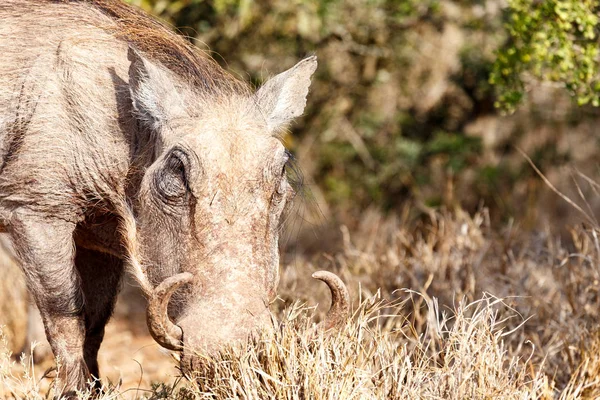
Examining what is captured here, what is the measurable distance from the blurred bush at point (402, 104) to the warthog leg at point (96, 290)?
8.98 feet

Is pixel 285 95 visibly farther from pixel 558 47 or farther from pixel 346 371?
pixel 558 47

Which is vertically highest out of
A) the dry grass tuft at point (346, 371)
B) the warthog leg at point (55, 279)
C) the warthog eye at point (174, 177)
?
the warthog eye at point (174, 177)

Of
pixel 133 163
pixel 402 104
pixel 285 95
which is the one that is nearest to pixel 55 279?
pixel 133 163

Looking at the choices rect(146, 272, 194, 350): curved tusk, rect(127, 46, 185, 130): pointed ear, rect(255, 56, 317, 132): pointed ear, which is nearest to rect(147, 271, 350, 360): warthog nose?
rect(146, 272, 194, 350): curved tusk

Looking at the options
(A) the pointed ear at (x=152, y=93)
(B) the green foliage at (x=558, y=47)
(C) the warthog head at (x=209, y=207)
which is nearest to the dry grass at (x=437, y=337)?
(C) the warthog head at (x=209, y=207)

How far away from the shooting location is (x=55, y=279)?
378cm

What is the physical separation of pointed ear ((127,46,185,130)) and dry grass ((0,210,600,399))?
898mm

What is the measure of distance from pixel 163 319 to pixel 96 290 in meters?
1.39

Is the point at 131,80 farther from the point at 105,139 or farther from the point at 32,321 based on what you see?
the point at 32,321

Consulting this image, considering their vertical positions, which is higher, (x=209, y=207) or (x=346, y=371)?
(x=209, y=207)

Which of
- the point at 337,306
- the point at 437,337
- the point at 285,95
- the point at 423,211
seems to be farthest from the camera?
the point at 423,211

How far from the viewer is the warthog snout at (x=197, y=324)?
121 inches

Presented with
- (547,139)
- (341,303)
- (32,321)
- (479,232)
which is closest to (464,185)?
(547,139)

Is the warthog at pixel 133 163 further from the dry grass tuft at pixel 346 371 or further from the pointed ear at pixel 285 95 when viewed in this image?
the dry grass tuft at pixel 346 371
